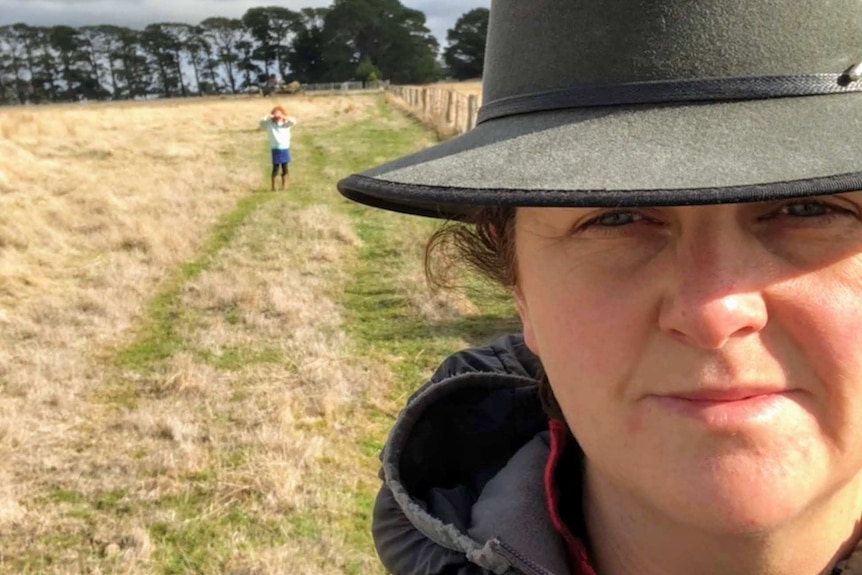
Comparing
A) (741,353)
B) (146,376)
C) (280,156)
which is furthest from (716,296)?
(280,156)

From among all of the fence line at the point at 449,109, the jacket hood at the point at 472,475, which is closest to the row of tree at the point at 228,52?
the fence line at the point at 449,109

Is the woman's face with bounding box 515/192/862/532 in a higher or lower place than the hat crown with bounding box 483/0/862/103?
lower

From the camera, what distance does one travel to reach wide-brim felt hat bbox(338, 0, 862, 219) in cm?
82

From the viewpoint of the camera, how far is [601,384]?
1.02m

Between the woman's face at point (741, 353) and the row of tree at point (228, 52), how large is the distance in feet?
261

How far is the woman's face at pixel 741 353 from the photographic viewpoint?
89 cm

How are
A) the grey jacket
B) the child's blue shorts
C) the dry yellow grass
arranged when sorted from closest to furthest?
the grey jacket, the dry yellow grass, the child's blue shorts

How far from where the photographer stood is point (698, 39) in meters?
0.89

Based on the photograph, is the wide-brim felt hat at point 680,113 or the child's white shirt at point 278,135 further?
the child's white shirt at point 278,135

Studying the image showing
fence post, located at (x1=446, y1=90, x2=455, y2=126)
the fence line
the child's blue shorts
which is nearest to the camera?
the child's blue shorts

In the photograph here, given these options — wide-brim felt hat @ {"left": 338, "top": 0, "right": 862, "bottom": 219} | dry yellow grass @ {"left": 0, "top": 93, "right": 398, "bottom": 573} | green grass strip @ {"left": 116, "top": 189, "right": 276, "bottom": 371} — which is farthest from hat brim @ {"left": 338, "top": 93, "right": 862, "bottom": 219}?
green grass strip @ {"left": 116, "top": 189, "right": 276, "bottom": 371}

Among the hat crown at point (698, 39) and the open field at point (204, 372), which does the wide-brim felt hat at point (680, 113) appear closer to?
the hat crown at point (698, 39)

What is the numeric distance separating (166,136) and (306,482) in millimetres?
22614

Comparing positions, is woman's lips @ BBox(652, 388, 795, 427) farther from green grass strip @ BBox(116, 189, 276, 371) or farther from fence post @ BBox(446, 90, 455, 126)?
fence post @ BBox(446, 90, 455, 126)
